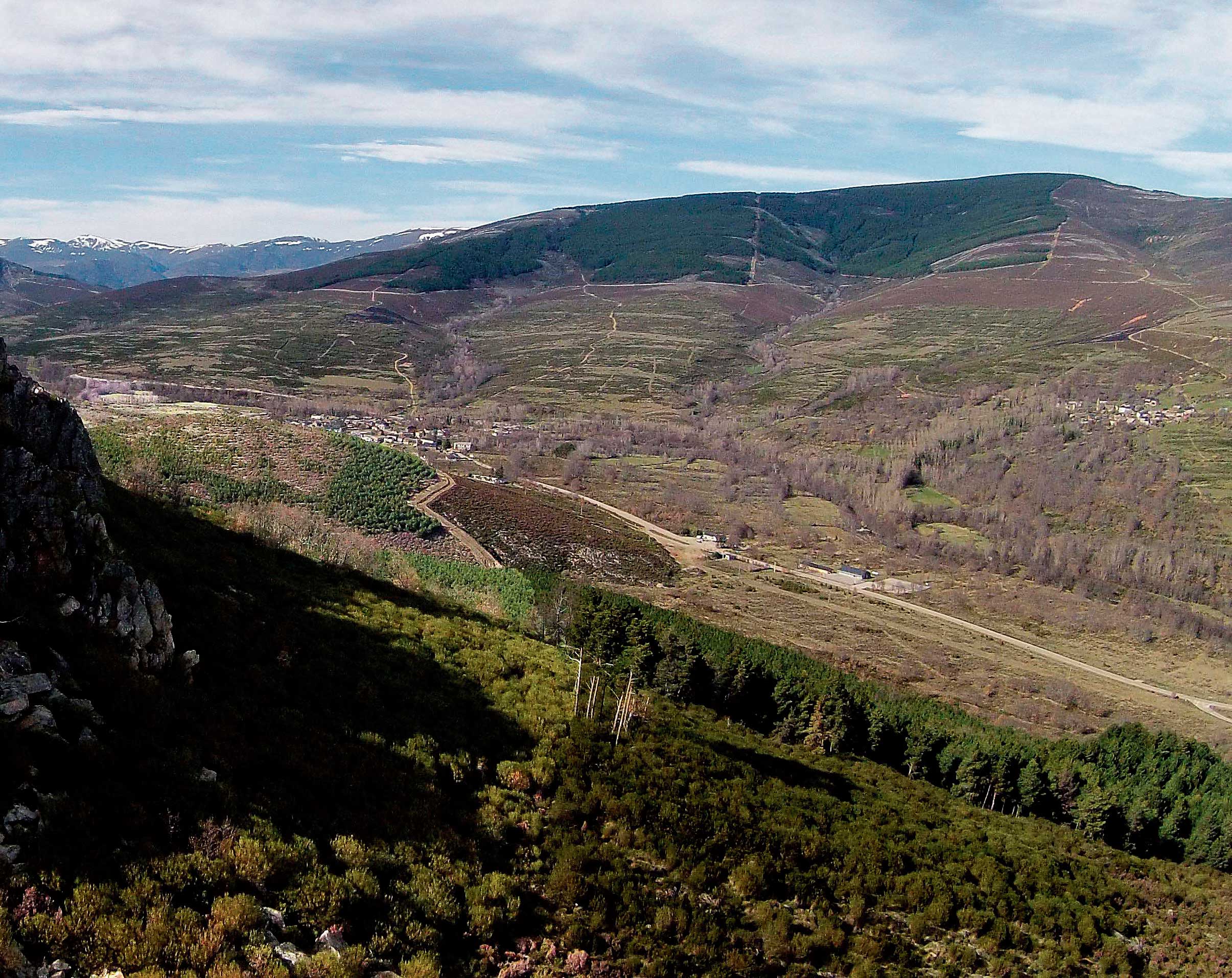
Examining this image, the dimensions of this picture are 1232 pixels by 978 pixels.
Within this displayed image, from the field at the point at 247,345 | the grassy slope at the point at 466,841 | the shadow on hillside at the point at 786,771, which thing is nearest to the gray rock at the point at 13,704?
the grassy slope at the point at 466,841

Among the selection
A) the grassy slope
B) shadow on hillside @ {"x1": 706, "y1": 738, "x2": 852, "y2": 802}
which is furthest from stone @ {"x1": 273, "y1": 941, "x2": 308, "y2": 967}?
shadow on hillside @ {"x1": 706, "y1": 738, "x2": 852, "y2": 802}

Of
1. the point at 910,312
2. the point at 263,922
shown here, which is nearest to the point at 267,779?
the point at 263,922

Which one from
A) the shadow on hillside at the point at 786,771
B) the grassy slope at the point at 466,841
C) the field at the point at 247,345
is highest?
the field at the point at 247,345

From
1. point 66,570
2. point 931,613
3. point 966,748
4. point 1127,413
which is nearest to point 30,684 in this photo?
point 66,570

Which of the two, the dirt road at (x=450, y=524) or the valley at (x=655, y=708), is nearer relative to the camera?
the valley at (x=655, y=708)

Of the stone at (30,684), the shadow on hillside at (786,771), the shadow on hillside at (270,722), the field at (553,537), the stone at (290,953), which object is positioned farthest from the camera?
the field at (553,537)

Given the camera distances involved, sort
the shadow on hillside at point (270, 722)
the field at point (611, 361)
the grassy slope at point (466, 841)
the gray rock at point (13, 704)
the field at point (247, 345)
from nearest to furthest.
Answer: the grassy slope at point (466, 841) → the gray rock at point (13, 704) → the shadow on hillside at point (270, 722) → the field at point (247, 345) → the field at point (611, 361)

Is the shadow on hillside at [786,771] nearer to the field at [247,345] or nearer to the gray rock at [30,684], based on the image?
the gray rock at [30,684]
